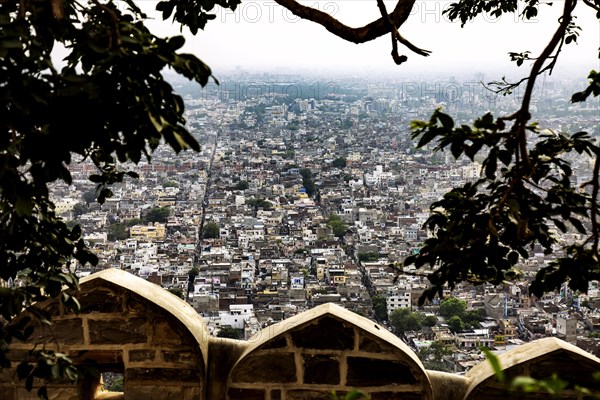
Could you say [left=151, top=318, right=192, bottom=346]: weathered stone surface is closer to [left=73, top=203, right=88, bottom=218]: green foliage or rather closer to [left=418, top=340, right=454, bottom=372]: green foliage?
[left=418, top=340, right=454, bottom=372]: green foliage

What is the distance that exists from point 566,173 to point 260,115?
51.6m

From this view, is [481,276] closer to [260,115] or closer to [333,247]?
[333,247]

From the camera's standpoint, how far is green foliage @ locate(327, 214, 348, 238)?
3866 centimetres

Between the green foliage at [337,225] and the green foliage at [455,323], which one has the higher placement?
the green foliage at [337,225]

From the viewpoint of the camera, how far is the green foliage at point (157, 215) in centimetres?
3591

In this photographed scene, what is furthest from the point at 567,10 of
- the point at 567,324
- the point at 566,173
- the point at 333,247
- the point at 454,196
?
the point at 333,247

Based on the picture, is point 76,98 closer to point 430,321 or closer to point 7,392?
point 7,392

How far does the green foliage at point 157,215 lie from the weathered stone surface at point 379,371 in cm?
3329

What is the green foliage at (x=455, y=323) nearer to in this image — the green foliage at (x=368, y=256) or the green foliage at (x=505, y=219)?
the green foliage at (x=505, y=219)

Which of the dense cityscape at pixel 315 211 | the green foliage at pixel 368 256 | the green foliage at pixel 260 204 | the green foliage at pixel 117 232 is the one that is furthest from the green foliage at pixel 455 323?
the green foliage at pixel 260 204

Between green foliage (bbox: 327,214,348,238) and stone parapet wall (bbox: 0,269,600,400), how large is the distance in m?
35.3

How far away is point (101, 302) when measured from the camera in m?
3.03

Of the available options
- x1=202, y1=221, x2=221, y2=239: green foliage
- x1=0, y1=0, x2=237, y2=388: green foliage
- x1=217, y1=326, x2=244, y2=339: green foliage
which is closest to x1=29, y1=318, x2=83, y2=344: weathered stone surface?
x1=0, y1=0, x2=237, y2=388: green foliage

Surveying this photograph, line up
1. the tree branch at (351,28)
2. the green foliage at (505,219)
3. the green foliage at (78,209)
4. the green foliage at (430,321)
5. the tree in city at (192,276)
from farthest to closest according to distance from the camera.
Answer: the tree in city at (192,276)
the green foliage at (78,209)
the green foliage at (430,321)
the tree branch at (351,28)
the green foliage at (505,219)
